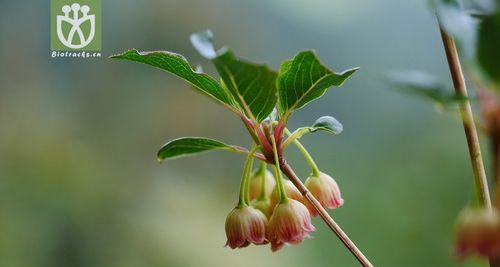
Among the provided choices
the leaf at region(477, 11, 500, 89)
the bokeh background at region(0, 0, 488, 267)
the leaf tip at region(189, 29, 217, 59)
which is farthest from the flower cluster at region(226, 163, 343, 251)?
the bokeh background at region(0, 0, 488, 267)

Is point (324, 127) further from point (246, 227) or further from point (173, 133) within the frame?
point (173, 133)

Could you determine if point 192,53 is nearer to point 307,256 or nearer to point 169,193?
point 169,193

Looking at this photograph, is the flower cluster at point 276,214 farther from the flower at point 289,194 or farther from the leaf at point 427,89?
the leaf at point 427,89

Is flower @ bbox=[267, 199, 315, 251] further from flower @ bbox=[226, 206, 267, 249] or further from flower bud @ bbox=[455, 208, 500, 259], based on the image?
flower bud @ bbox=[455, 208, 500, 259]

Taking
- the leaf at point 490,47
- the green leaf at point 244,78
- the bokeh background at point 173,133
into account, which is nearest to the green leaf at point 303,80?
the green leaf at point 244,78

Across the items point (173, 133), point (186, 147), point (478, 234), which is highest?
point (173, 133)

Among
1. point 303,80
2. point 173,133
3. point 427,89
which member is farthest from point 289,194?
point 173,133
